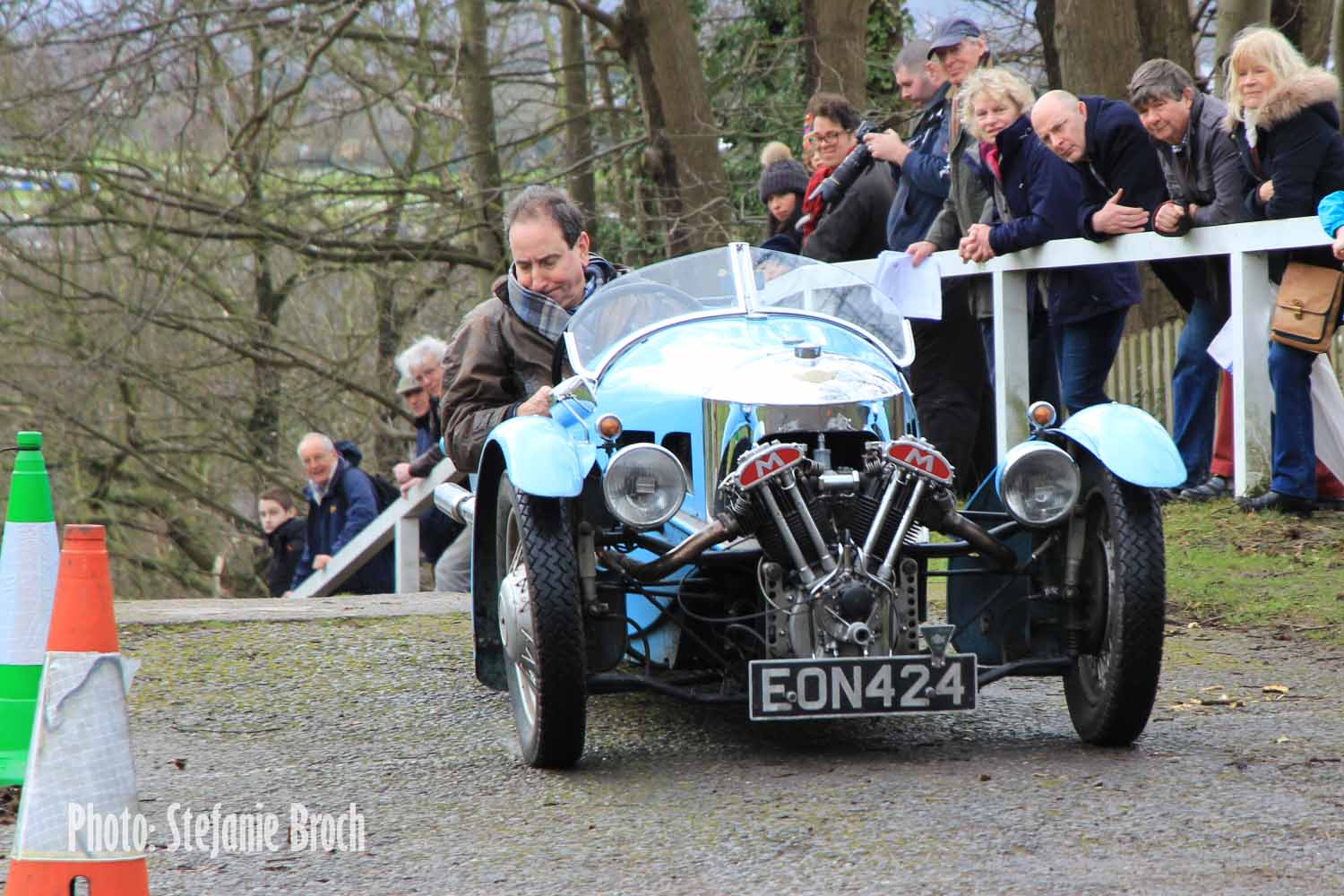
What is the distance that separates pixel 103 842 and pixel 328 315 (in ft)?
63.1

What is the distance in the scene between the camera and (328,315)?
22.5 meters

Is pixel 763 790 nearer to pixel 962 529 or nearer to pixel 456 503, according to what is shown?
pixel 962 529

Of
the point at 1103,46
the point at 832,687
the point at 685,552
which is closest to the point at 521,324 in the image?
the point at 685,552

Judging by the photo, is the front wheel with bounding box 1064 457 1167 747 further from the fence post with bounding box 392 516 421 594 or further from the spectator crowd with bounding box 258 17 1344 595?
the fence post with bounding box 392 516 421 594

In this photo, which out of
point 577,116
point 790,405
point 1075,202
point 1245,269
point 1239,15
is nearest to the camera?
point 790,405

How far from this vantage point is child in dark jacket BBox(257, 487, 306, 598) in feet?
44.5

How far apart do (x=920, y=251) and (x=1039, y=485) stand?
3.80 m

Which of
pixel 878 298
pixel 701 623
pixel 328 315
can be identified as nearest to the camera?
pixel 701 623

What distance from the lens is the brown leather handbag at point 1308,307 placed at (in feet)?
26.6

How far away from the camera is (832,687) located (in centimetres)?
459

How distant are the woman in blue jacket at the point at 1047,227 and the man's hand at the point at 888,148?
1.50 feet

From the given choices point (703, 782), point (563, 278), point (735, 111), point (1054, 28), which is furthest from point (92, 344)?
point (703, 782)

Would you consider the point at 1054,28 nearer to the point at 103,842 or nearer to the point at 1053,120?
the point at 1053,120

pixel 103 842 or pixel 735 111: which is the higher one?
pixel 735 111
